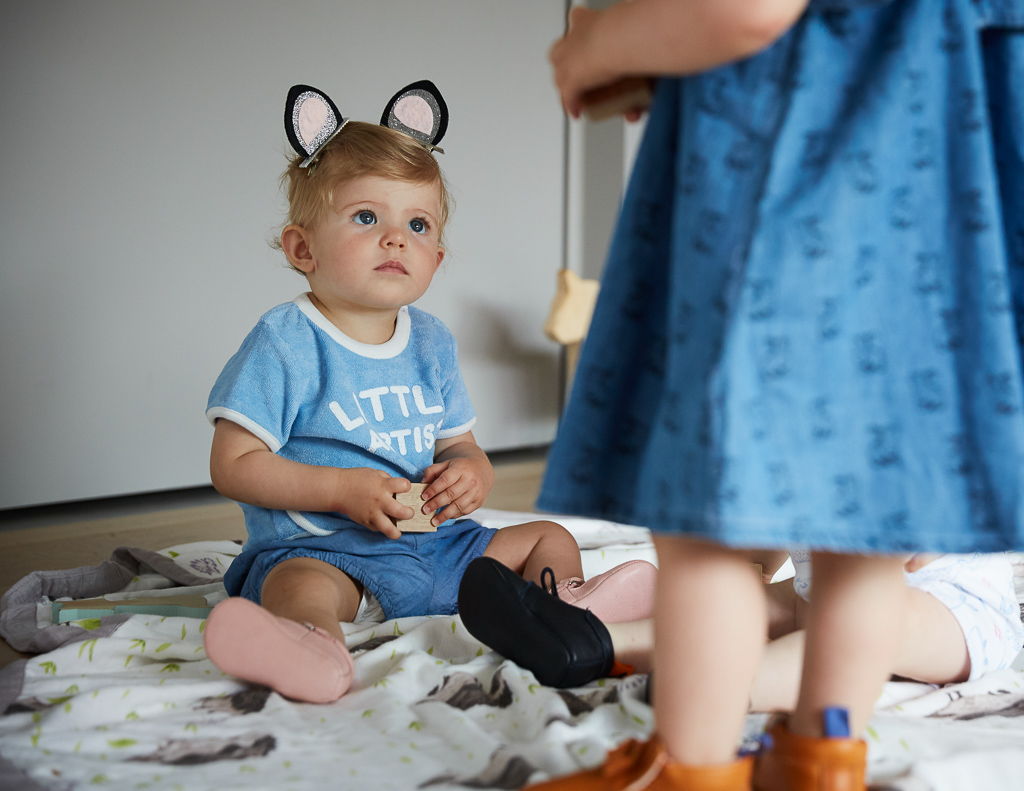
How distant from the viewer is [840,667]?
52 cm

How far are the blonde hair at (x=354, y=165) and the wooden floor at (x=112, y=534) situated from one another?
0.64 meters

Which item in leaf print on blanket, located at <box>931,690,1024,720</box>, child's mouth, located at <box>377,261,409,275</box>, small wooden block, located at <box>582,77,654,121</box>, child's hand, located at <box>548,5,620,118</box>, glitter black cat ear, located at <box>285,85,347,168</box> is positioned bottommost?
leaf print on blanket, located at <box>931,690,1024,720</box>

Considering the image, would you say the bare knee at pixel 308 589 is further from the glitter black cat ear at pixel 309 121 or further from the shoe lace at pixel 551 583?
the glitter black cat ear at pixel 309 121

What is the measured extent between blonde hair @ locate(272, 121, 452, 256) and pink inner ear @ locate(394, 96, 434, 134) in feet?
0.10

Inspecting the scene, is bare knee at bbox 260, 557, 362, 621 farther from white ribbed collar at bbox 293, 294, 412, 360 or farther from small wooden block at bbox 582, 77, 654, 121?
small wooden block at bbox 582, 77, 654, 121

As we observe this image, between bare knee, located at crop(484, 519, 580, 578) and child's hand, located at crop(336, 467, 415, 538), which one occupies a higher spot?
child's hand, located at crop(336, 467, 415, 538)

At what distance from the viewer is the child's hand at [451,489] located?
94 centimetres

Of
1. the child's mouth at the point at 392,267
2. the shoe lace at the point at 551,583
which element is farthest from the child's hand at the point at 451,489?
the child's mouth at the point at 392,267

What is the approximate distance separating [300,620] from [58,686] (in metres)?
0.20

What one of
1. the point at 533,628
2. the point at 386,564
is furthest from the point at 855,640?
the point at 386,564

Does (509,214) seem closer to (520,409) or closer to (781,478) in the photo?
(520,409)

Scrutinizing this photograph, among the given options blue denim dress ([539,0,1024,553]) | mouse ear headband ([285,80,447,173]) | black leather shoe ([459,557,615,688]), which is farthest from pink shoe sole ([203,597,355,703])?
mouse ear headband ([285,80,447,173])

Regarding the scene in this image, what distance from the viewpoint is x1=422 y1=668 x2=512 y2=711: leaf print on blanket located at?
703 millimetres

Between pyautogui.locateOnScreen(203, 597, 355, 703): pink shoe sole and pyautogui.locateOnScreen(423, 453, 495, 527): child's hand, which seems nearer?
pyautogui.locateOnScreen(203, 597, 355, 703): pink shoe sole
